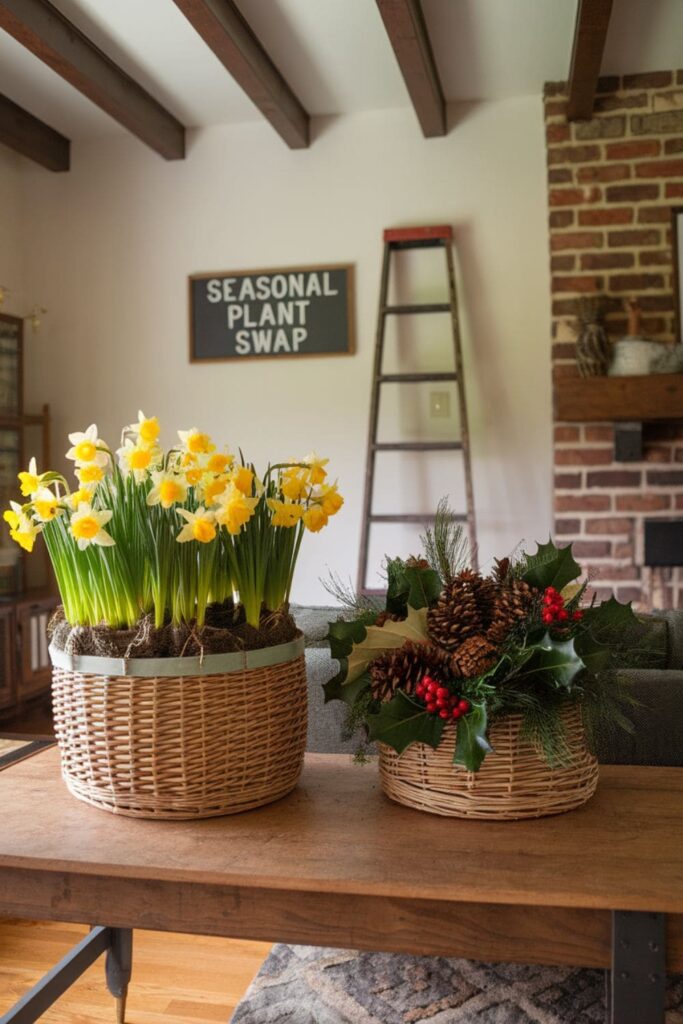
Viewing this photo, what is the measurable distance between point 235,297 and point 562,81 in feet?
5.45

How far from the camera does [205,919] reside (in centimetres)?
100

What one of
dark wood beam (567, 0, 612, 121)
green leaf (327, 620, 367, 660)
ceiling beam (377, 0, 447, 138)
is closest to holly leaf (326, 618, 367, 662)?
green leaf (327, 620, 367, 660)

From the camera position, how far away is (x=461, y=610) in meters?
1.14

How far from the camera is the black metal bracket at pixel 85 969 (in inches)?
58.1

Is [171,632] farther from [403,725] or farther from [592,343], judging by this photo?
[592,343]

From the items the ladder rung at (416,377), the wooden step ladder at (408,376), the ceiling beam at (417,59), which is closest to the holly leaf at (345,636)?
the ceiling beam at (417,59)

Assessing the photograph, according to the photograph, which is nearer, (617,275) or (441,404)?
(617,275)

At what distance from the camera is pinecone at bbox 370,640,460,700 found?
112 centimetres

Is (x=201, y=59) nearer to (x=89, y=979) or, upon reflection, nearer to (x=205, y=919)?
(x=89, y=979)

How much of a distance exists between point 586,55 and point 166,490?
292 centimetres

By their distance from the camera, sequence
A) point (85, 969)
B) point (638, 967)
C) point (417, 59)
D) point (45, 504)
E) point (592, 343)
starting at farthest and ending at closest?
point (592, 343) → point (417, 59) → point (85, 969) → point (45, 504) → point (638, 967)

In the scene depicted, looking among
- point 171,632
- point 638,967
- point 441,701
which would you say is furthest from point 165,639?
point 638,967

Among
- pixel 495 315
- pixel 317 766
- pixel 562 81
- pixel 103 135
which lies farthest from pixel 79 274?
pixel 317 766

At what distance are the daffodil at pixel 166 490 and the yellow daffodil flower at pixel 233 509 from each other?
0.05 m
